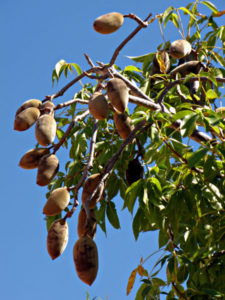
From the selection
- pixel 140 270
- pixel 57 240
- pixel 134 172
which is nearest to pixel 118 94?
pixel 57 240

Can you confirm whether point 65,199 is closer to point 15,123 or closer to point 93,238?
point 93,238

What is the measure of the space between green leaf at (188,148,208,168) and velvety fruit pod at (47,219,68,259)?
42 centimetres

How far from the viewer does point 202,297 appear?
1468mm

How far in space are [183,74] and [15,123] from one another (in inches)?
40.2

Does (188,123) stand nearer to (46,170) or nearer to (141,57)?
(46,170)

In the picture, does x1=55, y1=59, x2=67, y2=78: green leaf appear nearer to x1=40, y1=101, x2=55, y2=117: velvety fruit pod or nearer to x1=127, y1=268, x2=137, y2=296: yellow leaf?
x1=40, y1=101, x2=55, y2=117: velvety fruit pod

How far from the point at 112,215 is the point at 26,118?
767mm

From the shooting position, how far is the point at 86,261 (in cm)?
126

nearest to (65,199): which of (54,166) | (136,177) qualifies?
(54,166)

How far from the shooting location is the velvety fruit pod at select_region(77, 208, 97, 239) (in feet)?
4.40

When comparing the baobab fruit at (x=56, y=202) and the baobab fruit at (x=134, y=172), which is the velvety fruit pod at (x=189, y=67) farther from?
the baobab fruit at (x=56, y=202)

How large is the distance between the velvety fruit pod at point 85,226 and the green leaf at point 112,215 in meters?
0.68

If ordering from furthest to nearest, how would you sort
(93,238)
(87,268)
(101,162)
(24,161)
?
(101,162)
(24,161)
(93,238)
(87,268)

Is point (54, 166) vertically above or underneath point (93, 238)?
above
